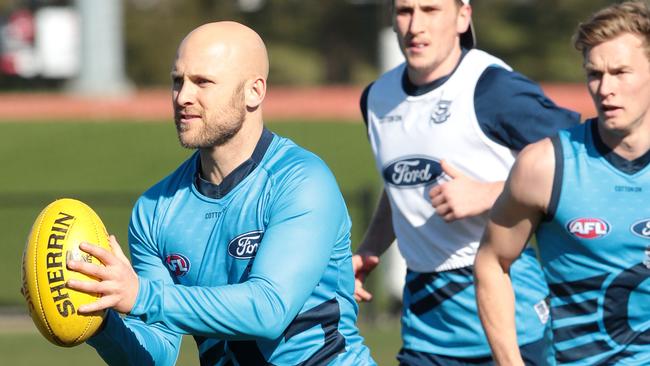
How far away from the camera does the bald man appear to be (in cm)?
402

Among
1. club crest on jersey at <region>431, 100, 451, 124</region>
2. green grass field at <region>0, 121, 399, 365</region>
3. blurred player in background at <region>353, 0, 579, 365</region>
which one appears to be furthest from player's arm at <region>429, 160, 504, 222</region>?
green grass field at <region>0, 121, 399, 365</region>

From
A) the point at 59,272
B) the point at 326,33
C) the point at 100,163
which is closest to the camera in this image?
the point at 59,272

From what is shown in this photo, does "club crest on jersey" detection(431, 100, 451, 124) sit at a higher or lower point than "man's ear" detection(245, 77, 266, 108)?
lower

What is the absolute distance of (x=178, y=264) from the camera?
4.54 metres

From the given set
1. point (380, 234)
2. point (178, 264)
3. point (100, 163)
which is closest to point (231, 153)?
point (178, 264)

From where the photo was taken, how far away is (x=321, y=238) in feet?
13.8

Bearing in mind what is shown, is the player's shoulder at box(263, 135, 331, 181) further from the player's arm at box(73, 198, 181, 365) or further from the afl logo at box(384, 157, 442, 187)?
the afl logo at box(384, 157, 442, 187)

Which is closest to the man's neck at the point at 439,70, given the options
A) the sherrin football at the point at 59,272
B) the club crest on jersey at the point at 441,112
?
the club crest on jersey at the point at 441,112

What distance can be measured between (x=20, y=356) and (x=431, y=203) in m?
6.99

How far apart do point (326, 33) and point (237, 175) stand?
35.5m

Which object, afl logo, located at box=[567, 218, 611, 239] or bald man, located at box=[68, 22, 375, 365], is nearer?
bald man, located at box=[68, 22, 375, 365]

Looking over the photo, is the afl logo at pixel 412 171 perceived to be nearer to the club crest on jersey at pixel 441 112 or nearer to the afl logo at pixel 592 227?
the club crest on jersey at pixel 441 112

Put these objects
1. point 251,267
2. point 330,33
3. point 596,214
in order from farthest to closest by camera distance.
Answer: point 330,33, point 596,214, point 251,267

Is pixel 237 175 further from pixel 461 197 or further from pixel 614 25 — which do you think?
pixel 614 25
